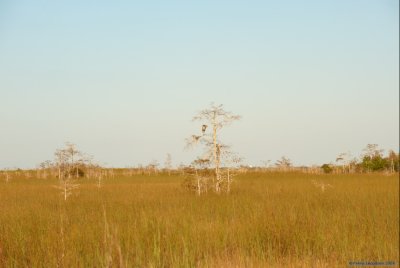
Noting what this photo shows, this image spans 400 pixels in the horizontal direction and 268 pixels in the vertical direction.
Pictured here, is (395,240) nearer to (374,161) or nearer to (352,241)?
(352,241)

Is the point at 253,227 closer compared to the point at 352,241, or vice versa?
the point at 352,241

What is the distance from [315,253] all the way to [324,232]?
109 cm

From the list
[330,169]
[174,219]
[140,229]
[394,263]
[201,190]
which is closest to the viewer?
[394,263]

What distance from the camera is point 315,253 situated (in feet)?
24.0

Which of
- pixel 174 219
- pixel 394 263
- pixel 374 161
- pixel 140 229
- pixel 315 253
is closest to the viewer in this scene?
pixel 394 263

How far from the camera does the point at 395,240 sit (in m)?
7.61

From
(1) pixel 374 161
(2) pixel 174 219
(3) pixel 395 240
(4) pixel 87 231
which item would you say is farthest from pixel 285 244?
(1) pixel 374 161

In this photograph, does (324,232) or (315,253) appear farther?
(324,232)

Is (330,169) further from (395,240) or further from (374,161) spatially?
(395,240)

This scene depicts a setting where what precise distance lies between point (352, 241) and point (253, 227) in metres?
2.04

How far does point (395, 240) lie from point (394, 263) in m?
1.59

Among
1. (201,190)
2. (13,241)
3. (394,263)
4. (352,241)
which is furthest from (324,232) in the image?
(201,190)

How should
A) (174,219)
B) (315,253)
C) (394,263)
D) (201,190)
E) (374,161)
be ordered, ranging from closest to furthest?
(394,263) → (315,253) → (174,219) → (201,190) → (374,161)

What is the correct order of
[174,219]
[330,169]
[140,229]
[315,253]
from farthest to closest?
[330,169]
[174,219]
[140,229]
[315,253]
